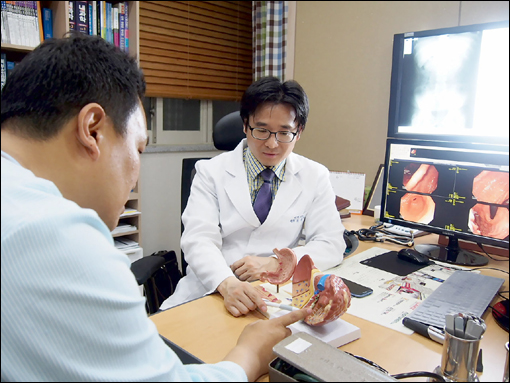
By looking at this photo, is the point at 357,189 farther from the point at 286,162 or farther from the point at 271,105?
the point at 271,105

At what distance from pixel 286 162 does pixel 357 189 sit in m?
0.59

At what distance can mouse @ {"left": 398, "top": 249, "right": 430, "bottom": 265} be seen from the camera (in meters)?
1.26

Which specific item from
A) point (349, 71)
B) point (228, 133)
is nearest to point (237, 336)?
point (228, 133)

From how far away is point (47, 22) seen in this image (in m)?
2.12

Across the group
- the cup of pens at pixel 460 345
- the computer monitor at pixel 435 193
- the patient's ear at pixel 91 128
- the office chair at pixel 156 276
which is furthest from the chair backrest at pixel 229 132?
the cup of pens at pixel 460 345

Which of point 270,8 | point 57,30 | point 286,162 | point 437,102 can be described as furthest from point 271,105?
point 270,8

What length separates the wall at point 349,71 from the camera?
2.23 metres

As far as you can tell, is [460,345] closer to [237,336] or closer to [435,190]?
[237,336]

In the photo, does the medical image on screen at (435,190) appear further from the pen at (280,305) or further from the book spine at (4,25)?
the book spine at (4,25)

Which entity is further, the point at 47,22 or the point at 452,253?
the point at 47,22

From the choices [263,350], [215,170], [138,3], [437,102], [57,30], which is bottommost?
[263,350]

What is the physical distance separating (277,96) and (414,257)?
27.5 inches

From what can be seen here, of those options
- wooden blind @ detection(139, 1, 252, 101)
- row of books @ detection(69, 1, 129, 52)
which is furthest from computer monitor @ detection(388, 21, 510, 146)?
wooden blind @ detection(139, 1, 252, 101)

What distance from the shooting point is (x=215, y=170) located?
153 cm
